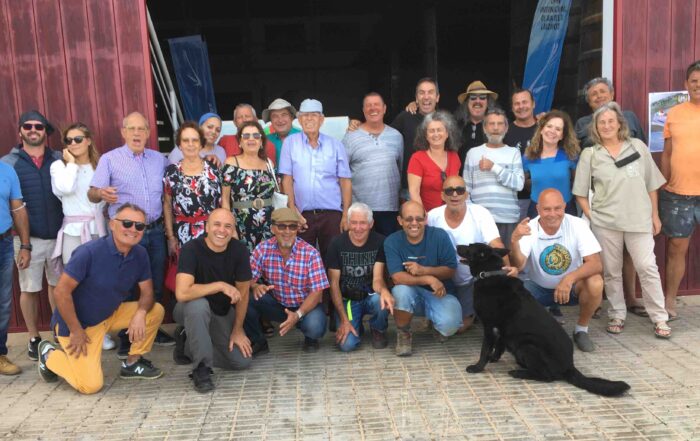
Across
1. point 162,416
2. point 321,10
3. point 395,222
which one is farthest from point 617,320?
point 321,10

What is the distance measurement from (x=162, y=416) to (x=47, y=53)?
3065mm

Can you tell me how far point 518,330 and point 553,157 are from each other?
161 centimetres

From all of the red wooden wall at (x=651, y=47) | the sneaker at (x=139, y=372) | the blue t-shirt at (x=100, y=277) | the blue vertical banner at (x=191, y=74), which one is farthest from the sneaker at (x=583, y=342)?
the blue vertical banner at (x=191, y=74)

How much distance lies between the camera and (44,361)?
3.77 m

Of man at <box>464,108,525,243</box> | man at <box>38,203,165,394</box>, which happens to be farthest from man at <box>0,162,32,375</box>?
man at <box>464,108,525,243</box>

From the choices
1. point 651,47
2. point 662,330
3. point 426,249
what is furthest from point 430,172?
point 651,47

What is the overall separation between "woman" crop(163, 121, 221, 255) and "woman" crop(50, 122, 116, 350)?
512mm

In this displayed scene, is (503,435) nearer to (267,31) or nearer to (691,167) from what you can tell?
(691,167)

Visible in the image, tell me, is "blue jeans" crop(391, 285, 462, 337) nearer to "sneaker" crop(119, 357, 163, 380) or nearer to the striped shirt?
the striped shirt

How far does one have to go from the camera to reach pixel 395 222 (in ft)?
A: 16.4

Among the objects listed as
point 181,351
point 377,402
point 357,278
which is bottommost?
point 377,402

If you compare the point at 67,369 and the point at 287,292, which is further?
the point at 287,292

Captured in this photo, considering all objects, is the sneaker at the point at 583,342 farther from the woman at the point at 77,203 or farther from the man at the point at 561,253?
the woman at the point at 77,203

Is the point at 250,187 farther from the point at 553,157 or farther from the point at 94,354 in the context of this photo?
the point at 553,157
